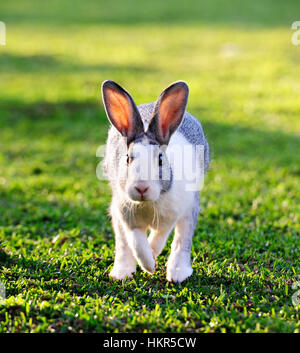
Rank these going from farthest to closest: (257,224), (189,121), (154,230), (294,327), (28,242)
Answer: (257,224) < (28,242) < (189,121) < (154,230) < (294,327)

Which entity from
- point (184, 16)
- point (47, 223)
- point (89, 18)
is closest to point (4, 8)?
point (89, 18)

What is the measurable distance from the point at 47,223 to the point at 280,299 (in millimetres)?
2803

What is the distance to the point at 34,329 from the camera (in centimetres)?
326

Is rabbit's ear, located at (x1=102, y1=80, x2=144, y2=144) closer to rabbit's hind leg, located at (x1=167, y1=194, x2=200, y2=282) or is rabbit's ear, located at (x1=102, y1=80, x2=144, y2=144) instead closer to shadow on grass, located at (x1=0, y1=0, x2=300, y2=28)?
rabbit's hind leg, located at (x1=167, y1=194, x2=200, y2=282)

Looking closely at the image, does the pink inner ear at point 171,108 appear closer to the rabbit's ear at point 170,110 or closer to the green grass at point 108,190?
the rabbit's ear at point 170,110

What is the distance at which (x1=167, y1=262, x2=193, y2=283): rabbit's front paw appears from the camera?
13.0 feet

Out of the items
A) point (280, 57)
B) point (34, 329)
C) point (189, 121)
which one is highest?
point (280, 57)

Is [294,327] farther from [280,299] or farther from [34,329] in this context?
[34,329]

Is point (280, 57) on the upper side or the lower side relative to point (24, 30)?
lower

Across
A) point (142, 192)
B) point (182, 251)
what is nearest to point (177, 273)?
point (182, 251)

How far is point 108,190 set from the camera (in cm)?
675

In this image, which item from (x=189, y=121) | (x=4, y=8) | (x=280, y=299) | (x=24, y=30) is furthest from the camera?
(x=4, y=8)

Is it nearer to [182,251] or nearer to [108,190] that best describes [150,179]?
[182,251]

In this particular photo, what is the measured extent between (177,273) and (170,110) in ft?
4.09
